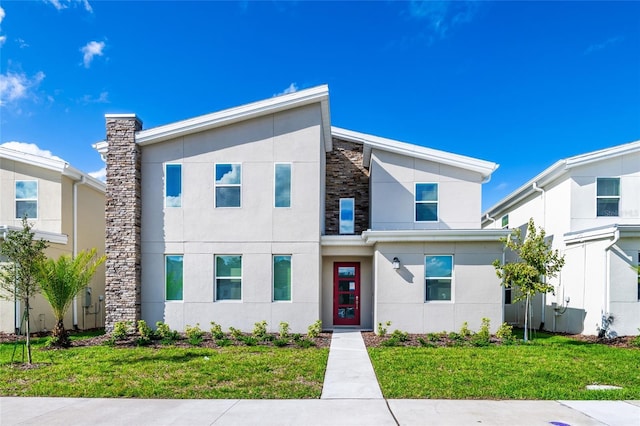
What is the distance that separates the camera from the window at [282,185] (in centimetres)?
1169

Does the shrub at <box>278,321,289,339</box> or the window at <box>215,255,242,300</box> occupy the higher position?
the window at <box>215,255,242,300</box>

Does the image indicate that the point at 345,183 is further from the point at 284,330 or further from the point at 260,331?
the point at 260,331

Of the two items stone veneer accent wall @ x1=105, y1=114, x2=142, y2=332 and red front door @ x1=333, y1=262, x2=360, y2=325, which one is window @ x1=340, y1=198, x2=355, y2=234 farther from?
stone veneer accent wall @ x1=105, y1=114, x2=142, y2=332

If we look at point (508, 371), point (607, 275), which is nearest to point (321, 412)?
point (508, 371)

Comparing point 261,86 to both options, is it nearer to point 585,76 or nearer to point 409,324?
point 409,324

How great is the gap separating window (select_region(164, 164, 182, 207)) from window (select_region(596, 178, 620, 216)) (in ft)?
45.8

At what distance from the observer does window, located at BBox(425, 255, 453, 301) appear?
11.4 metres

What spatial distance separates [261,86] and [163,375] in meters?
10.5

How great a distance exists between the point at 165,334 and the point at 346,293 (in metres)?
5.87

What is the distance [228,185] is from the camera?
1178 cm

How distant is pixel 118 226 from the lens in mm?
11484

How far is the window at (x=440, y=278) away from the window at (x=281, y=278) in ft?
13.8

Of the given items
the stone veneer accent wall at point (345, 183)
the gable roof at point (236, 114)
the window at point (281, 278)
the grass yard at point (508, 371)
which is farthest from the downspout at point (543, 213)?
the window at point (281, 278)

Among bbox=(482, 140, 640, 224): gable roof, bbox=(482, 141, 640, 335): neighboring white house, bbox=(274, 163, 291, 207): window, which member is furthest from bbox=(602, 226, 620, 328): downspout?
bbox=(274, 163, 291, 207): window
